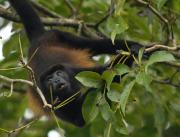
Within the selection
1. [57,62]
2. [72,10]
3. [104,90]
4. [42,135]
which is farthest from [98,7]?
[104,90]

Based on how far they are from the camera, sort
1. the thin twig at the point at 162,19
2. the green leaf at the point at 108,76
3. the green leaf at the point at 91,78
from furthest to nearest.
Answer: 1. the thin twig at the point at 162,19
2. the green leaf at the point at 91,78
3. the green leaf at the point at 108,76

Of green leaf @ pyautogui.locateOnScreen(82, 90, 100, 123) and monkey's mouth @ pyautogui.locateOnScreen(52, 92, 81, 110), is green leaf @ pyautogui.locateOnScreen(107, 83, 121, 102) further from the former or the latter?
monkey's mouth @ pyautogui.locateOnScreen(52, 92, 81, 110)

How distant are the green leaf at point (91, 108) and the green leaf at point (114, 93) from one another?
0.37 ft

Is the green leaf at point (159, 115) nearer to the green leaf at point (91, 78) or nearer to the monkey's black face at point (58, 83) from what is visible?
the monkey's black face at point (58, 83)

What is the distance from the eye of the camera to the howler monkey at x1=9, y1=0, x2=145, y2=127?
15.3 feet

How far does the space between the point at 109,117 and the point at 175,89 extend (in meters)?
2.02

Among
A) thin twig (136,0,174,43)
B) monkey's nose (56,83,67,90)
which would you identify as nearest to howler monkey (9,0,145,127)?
monkey's nose (56,83,67,90)

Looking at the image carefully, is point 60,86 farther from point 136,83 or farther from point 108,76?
point 108,76

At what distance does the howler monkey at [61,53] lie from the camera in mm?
4664

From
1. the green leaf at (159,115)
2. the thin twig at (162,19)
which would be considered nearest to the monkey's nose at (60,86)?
the green leaf at (159,115)

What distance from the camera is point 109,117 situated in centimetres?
303

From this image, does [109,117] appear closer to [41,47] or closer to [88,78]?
[88,78]

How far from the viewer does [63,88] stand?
4410mm

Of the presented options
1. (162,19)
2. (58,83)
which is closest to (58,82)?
(58,83)
